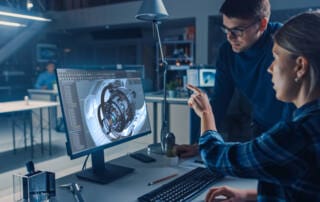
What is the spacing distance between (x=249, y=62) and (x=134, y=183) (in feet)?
2.33

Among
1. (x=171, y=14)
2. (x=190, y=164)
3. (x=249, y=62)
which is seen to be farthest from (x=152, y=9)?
(x=171, y=14)

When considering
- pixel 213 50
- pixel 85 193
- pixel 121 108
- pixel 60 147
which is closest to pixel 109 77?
pixel 121 108

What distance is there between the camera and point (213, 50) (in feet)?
21.2

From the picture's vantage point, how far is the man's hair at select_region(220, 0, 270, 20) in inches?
45.1

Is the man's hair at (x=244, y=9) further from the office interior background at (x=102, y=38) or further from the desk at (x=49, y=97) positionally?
Result: the desk at (x=49, y=97)

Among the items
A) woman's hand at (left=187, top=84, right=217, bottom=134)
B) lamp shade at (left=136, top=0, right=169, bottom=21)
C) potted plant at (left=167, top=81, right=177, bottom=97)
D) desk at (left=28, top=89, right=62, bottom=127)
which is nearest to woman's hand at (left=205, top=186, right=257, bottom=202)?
woman's hand at (left=187, top=84, right=217, bottom=134)

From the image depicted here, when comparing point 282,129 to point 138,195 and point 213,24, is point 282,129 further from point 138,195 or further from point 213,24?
point 213,24

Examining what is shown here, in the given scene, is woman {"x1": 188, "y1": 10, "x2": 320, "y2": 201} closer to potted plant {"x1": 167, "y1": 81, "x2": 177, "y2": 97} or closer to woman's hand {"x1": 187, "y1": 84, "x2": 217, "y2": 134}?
woman's hand {"x1": 187, "y1": 84, "x2": 217, "y2": 134}

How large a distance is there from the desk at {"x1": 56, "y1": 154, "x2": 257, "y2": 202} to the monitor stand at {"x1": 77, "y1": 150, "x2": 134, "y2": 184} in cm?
2

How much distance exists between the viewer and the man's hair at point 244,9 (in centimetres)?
114

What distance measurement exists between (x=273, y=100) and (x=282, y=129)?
67 centimetres

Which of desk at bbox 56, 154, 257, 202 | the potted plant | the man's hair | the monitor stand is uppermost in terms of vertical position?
the man's hair

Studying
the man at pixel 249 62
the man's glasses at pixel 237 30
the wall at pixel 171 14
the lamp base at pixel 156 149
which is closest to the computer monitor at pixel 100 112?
the lamp base at pixel 156 149

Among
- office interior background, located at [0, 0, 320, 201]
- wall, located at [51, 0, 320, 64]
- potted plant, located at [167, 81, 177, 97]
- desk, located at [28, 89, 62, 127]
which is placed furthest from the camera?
office interior background, located at [0, 0, 320, 201]
